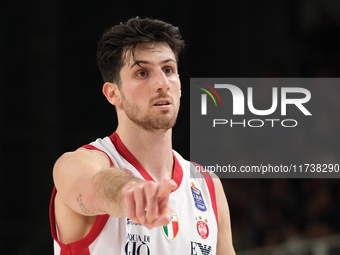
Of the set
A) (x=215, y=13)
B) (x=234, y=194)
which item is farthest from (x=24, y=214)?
A: (x=215, y=13)

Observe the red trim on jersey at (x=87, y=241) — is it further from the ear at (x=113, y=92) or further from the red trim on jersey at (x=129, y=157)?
the ear at (x=113, y=92)

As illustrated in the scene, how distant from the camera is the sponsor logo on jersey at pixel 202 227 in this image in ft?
10.3

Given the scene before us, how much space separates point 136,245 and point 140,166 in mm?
579

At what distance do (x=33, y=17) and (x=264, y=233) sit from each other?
4922mm

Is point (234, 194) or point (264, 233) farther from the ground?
point (234, 194)

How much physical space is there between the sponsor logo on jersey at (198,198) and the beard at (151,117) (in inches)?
21.3

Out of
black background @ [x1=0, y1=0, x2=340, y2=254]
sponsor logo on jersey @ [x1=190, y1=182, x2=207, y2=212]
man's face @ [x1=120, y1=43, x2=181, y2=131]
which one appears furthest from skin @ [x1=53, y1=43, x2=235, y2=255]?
black background @ [x1=0, y1=0, x2=340, y2=254]

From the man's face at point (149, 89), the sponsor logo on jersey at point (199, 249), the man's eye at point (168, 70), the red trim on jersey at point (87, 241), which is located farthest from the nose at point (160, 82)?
the sponsor logo on jersey at point (199, 249)

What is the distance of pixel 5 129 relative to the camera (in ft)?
21.0

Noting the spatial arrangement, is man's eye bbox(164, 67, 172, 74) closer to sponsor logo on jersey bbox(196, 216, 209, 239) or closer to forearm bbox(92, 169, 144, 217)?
sponsor logo on jersey bbox(196, 216, 209, 239)

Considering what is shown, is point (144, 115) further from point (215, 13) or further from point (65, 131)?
point (215, 13)

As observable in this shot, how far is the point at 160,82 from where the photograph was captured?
3008 millimetres

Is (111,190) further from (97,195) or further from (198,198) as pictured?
(198,198)

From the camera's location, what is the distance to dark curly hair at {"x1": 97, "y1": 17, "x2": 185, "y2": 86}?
3.16 meters
